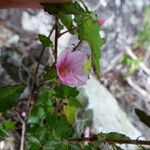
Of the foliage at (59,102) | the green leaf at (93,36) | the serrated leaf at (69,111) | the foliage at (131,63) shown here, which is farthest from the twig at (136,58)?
the green leaf at (93,36)

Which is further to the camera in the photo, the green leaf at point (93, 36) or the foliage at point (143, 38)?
the foliage at point (143, 38)

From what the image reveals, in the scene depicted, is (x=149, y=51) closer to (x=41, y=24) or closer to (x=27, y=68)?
(x=41, y=24)

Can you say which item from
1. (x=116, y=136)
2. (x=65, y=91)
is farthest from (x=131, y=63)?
(x=116, y=136)

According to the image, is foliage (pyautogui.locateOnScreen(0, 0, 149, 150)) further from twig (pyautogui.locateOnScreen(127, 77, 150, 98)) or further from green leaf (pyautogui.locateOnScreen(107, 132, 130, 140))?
twig (pyautogui.locateOnScreen(127, 77, 150, 98))

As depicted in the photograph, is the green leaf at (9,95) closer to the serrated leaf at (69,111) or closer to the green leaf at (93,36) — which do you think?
the green leaf at (93,36)

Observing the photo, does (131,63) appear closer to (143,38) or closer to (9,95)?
(143,38)

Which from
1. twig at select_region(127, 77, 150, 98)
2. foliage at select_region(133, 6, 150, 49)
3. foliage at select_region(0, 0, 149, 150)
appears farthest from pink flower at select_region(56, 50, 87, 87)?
foliage at select_region(133, 6, 150, 49)

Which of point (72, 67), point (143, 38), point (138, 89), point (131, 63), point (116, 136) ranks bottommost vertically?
point (116, 136)
